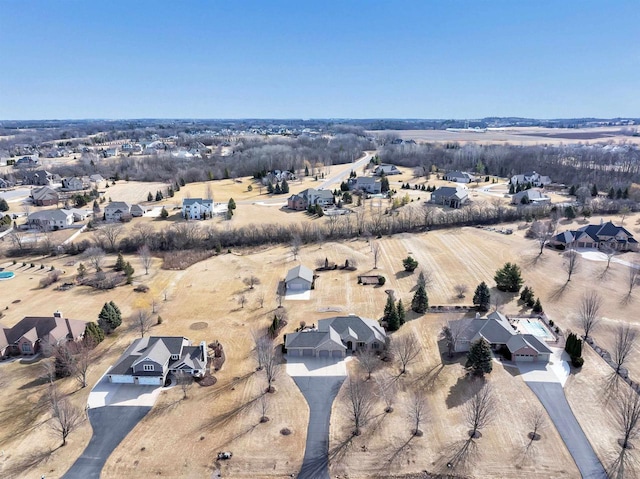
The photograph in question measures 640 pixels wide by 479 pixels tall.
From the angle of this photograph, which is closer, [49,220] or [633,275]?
[633,275]

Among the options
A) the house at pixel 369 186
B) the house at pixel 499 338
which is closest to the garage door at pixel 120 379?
the house at pixel 499 338

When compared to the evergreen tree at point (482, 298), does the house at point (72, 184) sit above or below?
above

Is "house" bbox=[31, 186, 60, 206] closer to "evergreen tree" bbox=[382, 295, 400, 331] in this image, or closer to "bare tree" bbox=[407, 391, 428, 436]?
"evergreen tree" bbox=[382, 295, 400, 331]

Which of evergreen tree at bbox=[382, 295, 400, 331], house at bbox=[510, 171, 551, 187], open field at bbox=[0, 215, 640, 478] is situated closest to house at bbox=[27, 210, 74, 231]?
open field at bbox=[0, 215, 640, 478]

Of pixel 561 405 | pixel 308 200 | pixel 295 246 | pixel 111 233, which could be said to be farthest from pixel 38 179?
pixel 561 405

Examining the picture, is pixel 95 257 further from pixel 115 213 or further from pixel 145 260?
pixel 115 213

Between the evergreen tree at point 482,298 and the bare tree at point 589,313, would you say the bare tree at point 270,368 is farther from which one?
the bare tree at point 589,313
